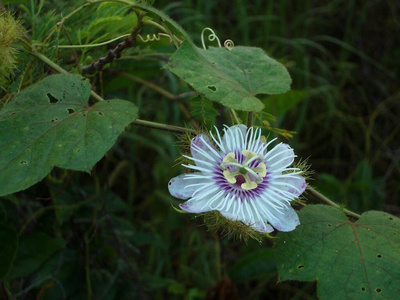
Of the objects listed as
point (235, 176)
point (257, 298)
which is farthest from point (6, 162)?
point (257, 298)

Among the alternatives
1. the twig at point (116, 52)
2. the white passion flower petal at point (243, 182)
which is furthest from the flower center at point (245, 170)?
the twig at point (116, 52)

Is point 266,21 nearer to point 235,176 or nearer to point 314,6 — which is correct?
point 314,6

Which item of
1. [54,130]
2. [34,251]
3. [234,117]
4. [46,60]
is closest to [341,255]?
[234,117]

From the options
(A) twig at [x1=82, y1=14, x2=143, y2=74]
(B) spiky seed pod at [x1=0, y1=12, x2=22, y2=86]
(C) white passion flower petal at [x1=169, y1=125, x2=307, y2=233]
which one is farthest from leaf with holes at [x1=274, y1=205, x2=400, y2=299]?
(B) spiky seed pod at [x1=0, y1=12, x2=22, y2=86]

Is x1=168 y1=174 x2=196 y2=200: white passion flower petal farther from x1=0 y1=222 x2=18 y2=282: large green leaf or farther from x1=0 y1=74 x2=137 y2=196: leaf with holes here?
x1=0 y1=222 x2=18 y2=282: large green leaf

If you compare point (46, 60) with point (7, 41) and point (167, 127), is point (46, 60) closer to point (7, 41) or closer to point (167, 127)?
point (7, 41)
